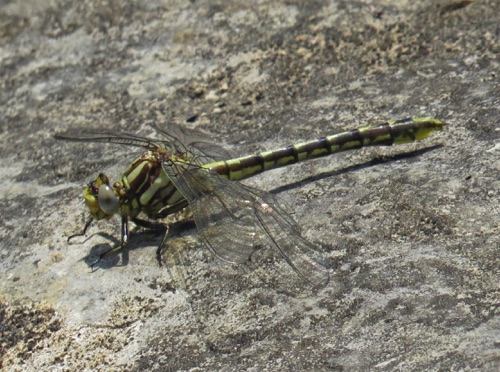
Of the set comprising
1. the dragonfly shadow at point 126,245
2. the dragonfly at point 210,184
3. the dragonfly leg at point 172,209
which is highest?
the dragonfly at point 210,184

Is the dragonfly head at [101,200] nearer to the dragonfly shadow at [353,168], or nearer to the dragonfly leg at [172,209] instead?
the dragonfly leg at [172,209]

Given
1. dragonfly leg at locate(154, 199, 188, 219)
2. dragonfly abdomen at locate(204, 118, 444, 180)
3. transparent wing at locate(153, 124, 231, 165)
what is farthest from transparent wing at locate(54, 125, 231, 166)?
dragonfly leg at locate(154, 199, 188, 219)

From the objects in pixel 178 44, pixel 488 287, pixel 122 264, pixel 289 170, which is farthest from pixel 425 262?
pixel 178 44

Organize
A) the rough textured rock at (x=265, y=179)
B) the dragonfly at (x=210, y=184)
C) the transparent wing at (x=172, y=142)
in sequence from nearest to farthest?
the rough textured rock at (x=265, y=179), the dragonfly at (x=210, y=184), the transparent wing at (x=172, y=142)

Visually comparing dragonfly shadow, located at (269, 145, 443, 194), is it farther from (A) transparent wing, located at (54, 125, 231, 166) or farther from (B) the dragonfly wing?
(A) transparent wing, located at (54, 125, 231, 166)

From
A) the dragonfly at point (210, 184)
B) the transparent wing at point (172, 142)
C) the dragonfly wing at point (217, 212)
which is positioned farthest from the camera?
the transparent wing at point (172, 142)

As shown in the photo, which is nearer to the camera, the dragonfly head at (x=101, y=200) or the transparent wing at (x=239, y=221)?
the transparent wing at (x=239, y=221)

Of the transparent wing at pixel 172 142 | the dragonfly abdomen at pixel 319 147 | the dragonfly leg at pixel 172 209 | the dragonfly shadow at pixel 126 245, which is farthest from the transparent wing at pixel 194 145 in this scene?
the dragonfly shadow at pixel 126 245
